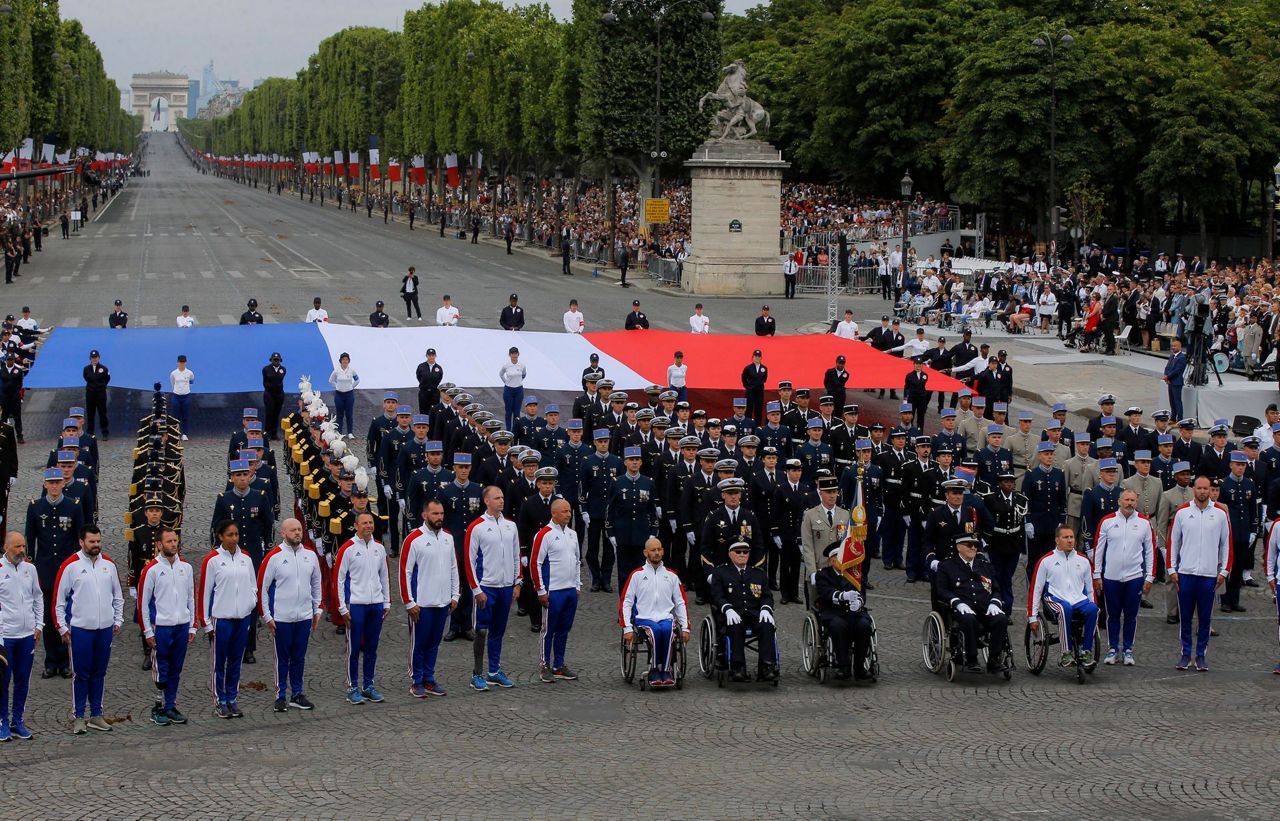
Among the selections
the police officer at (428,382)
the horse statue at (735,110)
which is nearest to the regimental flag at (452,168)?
the horse statue at (735,110)

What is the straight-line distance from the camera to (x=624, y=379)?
29.0m

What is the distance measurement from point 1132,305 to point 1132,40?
29.8 meters

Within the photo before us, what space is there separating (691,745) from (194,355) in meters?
19.4

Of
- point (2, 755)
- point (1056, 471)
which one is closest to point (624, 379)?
point (1056, 471)

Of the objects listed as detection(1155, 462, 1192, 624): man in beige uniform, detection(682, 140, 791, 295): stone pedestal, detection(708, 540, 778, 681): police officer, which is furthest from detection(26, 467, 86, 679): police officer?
detection(682, 140, 791, 295): stone pedestal

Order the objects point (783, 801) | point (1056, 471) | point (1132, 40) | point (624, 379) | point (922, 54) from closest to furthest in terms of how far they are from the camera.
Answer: point (783, 801), point (1056, 471), point (624, 379), point (1132, 40), point (922, 54)

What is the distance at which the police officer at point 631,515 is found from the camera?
1786cm

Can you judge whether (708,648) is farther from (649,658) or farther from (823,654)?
(823,654)

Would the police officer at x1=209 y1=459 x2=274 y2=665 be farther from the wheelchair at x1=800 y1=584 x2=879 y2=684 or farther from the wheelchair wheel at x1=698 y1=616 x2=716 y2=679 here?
the wheelchair at x1=800 y1=584 x2=879 y2=684

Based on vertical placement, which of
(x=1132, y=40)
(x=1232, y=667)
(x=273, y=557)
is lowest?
(x=1232, y=667)

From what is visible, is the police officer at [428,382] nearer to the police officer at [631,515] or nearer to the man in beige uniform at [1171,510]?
the police officer at [631,515]

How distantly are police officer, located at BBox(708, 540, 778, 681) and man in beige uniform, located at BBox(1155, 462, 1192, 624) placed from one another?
514 centimetres

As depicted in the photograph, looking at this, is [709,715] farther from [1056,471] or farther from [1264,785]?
[1056,471]

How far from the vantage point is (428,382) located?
28.6m
